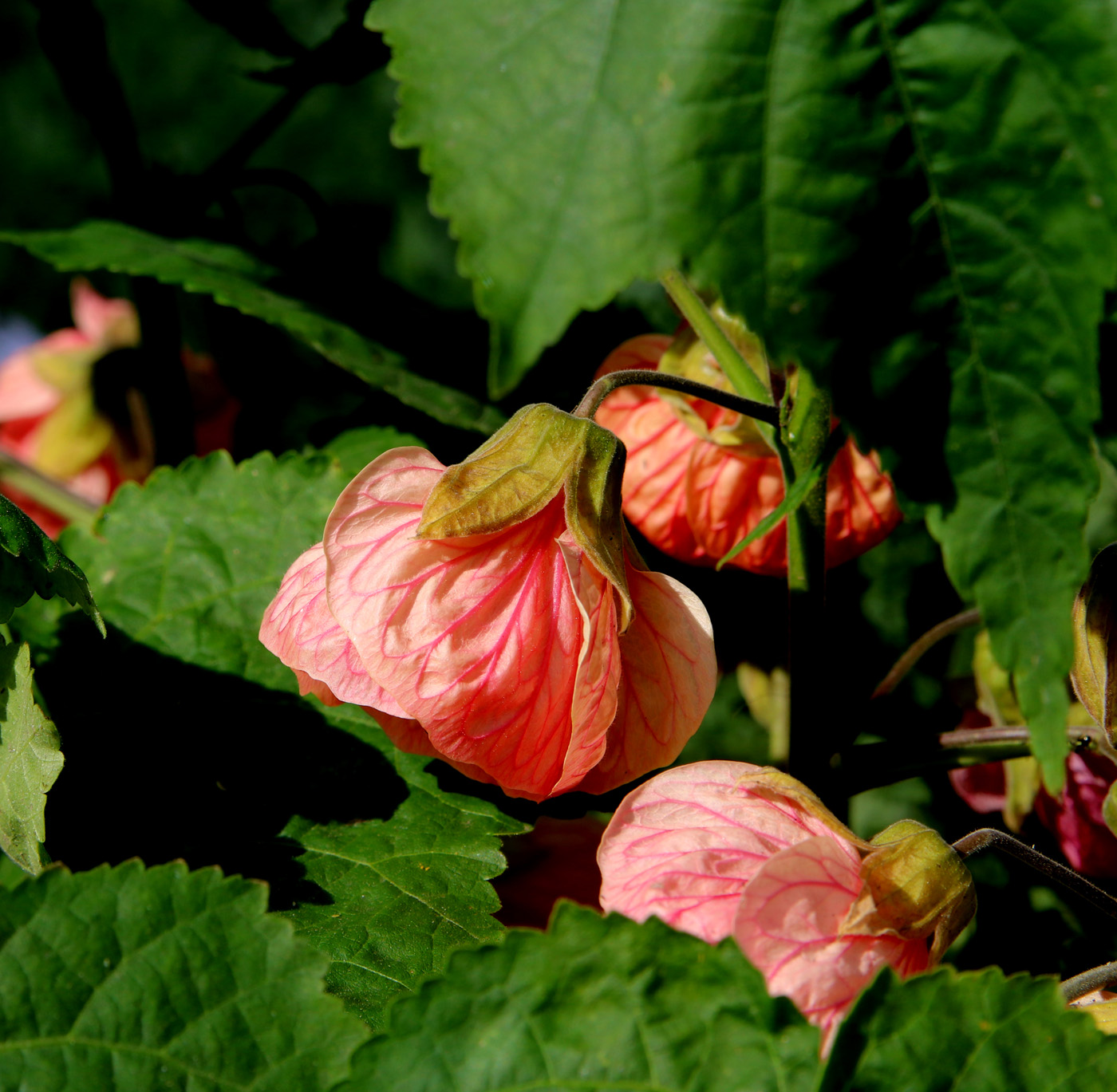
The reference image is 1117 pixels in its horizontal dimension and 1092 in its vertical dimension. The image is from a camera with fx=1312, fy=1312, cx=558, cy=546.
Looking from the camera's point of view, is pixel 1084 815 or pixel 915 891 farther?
pixel 1084 815

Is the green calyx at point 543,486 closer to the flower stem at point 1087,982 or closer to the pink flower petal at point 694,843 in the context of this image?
the pink flower petal at point 694,843

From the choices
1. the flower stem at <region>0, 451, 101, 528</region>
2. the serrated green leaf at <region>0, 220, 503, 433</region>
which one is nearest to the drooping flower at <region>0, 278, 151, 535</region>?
the flower stem at <region>0, 451, 101, 528</region>

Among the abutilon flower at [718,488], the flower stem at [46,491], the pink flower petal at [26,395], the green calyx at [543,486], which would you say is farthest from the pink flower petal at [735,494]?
the pink flower petal at [26,395]

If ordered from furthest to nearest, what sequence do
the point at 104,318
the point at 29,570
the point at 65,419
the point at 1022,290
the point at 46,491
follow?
the point at 104,318 → the point at 65,419 → the point at 46,491 → the point at 29,570 → the point at 1022,290

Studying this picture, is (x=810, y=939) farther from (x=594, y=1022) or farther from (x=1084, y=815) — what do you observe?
(x=1084, y=815)

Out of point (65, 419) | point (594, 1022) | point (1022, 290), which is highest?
point (1022, 290)

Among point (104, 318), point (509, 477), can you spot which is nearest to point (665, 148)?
point (509, 477)
